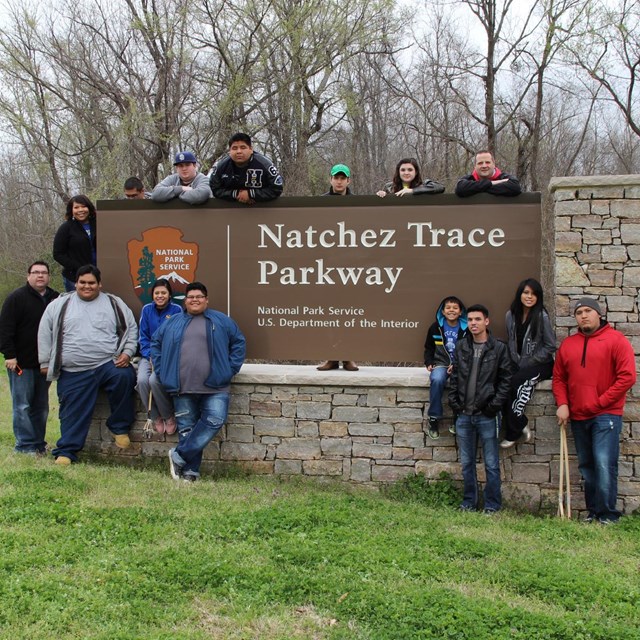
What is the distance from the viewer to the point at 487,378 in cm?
549

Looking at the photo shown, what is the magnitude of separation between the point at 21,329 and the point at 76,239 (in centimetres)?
101

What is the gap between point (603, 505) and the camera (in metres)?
5.43

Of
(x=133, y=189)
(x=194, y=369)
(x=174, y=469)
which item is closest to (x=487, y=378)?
(x=194, y=369)

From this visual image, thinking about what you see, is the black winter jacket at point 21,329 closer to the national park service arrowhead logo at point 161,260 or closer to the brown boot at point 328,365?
the national park service arrowhead logo at point 161,260

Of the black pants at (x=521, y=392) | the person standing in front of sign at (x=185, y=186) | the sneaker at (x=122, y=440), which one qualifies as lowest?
the sneaker at (x=122, y=440)

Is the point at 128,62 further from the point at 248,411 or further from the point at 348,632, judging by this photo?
the point at 348,632

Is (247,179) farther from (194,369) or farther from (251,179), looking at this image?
(194,369)

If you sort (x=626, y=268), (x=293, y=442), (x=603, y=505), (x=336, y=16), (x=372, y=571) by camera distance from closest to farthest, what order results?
(x=372, y=571), (x=603, y=505), (x=626, y=268), (x=293, y=442), (x=336, y=16)

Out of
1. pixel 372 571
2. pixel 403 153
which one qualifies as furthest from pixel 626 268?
pixel 403 153

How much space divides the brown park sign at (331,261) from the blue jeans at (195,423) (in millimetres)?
731

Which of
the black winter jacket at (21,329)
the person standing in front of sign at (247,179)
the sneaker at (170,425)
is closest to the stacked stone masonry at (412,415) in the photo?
the sneaker at (170,425)

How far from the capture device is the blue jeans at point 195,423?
19.4ft

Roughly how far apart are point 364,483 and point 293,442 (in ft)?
2.31

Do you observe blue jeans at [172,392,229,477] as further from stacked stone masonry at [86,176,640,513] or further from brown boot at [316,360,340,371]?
brown boot at [316,360,340,371]
